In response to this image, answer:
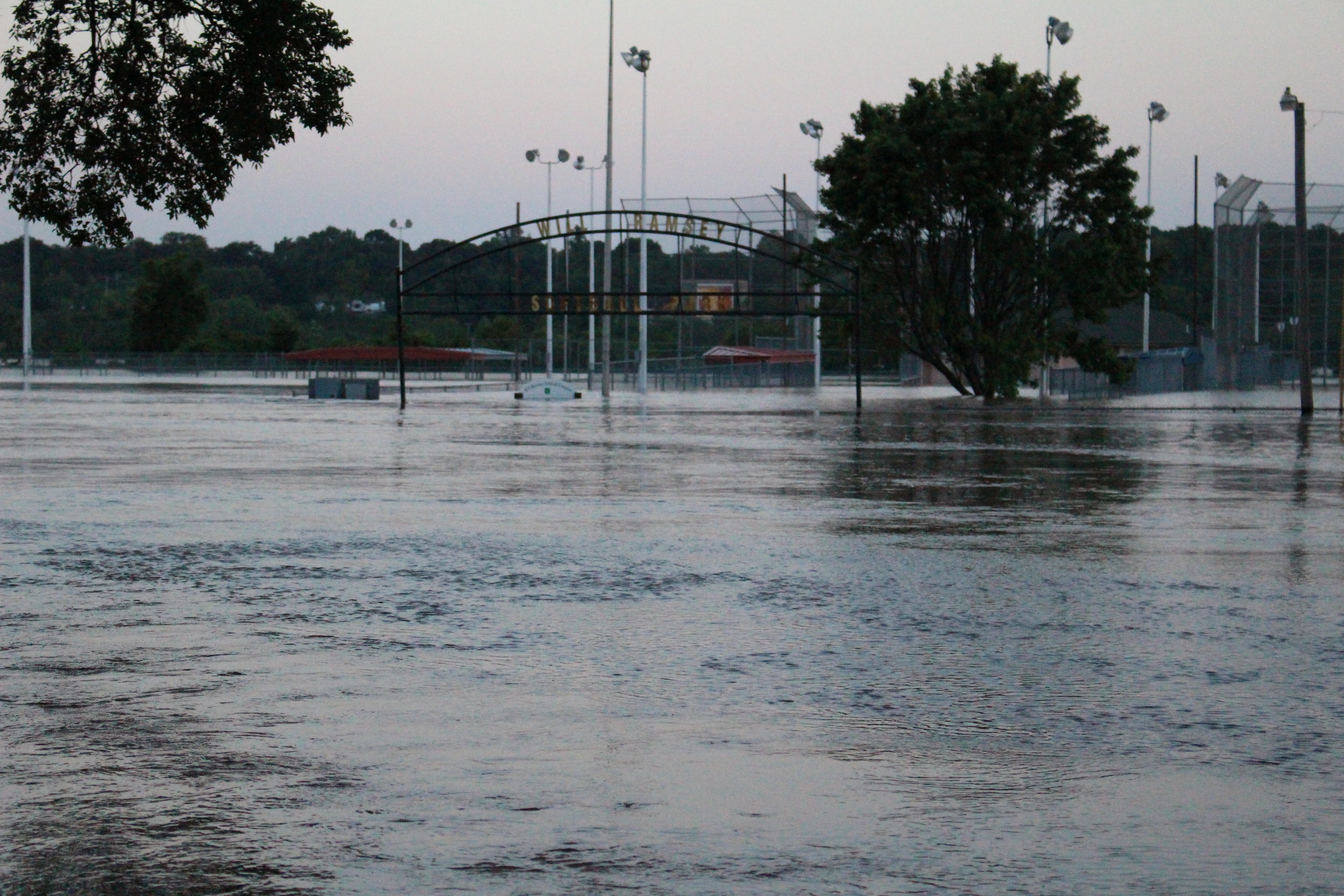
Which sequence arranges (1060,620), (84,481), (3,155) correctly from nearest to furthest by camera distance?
(1060,620) < (84,481) < (3,155)

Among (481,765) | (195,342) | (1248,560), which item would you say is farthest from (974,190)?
(195,342)

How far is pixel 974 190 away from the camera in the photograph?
5156 cm

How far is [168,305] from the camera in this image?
12556 centimetres

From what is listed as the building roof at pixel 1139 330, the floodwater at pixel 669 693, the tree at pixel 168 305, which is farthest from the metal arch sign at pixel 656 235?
the tree at pixel 168 305

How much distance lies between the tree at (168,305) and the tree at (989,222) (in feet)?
269

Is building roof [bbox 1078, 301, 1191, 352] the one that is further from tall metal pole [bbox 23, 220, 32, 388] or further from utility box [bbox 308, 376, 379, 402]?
utility box [bbox 308, 376, 379, 402]

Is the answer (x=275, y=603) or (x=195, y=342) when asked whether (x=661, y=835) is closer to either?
(x=275, y=603)

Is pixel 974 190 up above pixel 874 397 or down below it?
above

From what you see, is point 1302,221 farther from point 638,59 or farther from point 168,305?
point 168,305

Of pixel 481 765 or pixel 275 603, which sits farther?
pixel 275 603

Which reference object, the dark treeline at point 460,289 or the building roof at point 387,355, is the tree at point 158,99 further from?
the building roof at point 387,355

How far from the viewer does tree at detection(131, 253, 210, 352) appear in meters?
125

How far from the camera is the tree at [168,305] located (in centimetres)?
12531

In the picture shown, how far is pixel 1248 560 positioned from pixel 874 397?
4868 centimetres
